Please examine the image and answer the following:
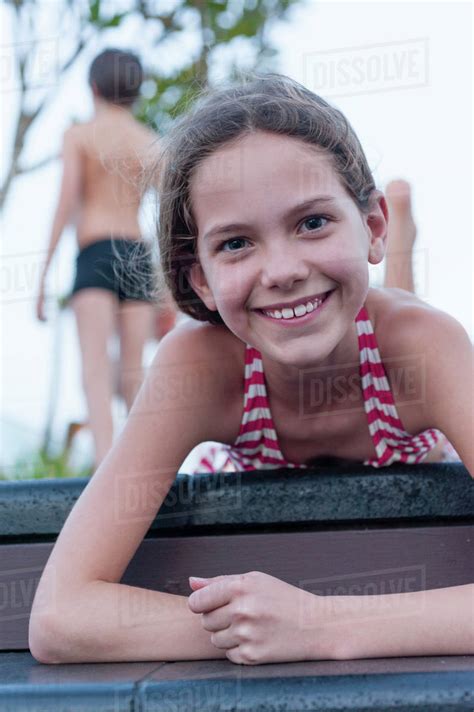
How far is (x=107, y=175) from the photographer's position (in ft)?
12.5

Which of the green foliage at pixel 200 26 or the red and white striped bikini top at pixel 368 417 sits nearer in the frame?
the red and white striped bikini top at pixel 368 417

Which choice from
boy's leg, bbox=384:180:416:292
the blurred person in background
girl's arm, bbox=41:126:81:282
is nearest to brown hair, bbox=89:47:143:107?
the blurred person in background

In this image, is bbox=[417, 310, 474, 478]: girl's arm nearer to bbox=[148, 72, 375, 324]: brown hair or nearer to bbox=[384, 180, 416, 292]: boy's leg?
bbox=[148, 72, 375, 324]: brown hair

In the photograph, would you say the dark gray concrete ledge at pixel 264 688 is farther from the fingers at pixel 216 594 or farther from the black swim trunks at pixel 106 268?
the black swim trunks at pixel 106 268

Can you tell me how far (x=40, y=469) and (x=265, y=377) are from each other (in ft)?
13.8

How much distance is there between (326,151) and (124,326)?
2260 millimetres

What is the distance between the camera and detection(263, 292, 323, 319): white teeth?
1.63 m

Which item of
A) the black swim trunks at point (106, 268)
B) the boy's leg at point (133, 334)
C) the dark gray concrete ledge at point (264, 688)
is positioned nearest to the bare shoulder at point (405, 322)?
the dark gray concrete ledge at point (264, 688)

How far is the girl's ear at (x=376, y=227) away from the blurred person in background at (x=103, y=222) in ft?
6.23

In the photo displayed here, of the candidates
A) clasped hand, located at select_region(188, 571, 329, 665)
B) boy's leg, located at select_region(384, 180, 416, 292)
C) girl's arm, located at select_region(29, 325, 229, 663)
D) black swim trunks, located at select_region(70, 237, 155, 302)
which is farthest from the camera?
black swim trunks, located at select_region(70, 237, 155, 302)

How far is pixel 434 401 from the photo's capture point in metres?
1.70

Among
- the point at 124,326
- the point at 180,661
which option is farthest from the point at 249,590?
the point at 124,326

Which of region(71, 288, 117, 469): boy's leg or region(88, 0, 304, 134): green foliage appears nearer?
region(71, 288, 117, 469): boy's leg

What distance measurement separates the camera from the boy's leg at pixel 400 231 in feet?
9.87
